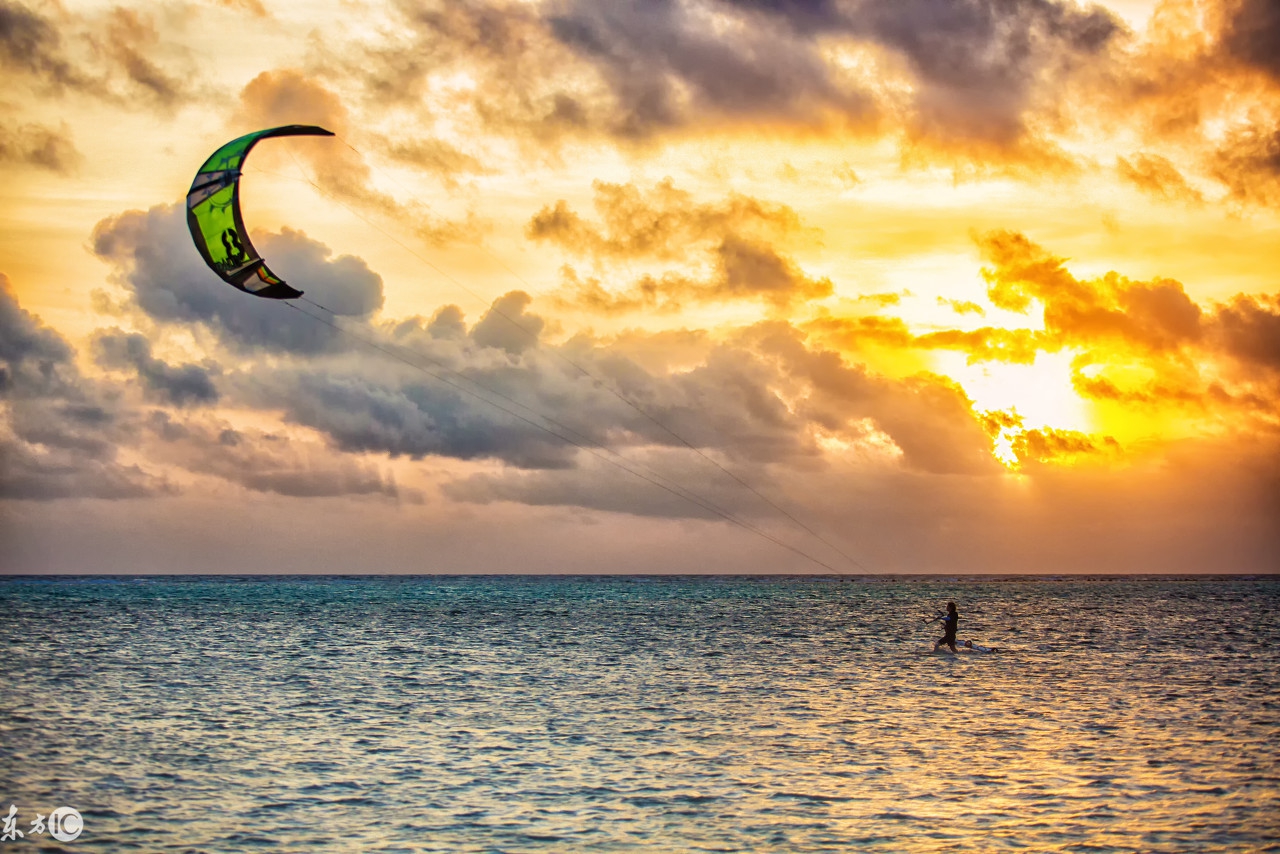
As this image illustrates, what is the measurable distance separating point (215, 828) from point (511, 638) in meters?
43.1

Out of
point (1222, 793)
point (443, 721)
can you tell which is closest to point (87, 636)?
point (443, 721)

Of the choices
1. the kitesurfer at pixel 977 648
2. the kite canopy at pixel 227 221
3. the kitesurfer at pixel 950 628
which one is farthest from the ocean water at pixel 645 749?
the kite canopy at pixel 227 221

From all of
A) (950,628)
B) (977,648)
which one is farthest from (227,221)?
(977,648)

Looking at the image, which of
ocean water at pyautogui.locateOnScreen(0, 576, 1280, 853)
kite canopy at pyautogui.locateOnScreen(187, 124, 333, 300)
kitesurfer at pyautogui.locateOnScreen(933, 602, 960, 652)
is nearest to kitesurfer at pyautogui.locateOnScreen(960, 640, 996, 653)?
kitesurfer at pyautogui.locateOnScreen(933, 602, 960, 652)

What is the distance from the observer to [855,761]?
22.4 meters

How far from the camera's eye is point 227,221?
88.6 ft

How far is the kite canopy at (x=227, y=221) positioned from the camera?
86.9 feet

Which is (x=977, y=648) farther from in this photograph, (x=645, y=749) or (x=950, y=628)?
(x=645, y=749)

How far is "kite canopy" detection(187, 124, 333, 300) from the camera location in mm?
26500

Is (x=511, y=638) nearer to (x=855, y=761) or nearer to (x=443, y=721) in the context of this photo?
(x=443, y=721)

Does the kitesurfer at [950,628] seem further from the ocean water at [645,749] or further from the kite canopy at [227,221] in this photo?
the kite canopy at [227,221]

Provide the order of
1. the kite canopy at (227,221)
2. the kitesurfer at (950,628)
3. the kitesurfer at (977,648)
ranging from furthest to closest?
the kitesurfer at (977,648) → the kitesurfer at (950,628) → the kite canopy at (227,221)

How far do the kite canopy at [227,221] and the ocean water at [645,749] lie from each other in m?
10.3

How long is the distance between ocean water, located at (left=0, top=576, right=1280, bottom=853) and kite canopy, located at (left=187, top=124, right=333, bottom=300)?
33.7 ft
